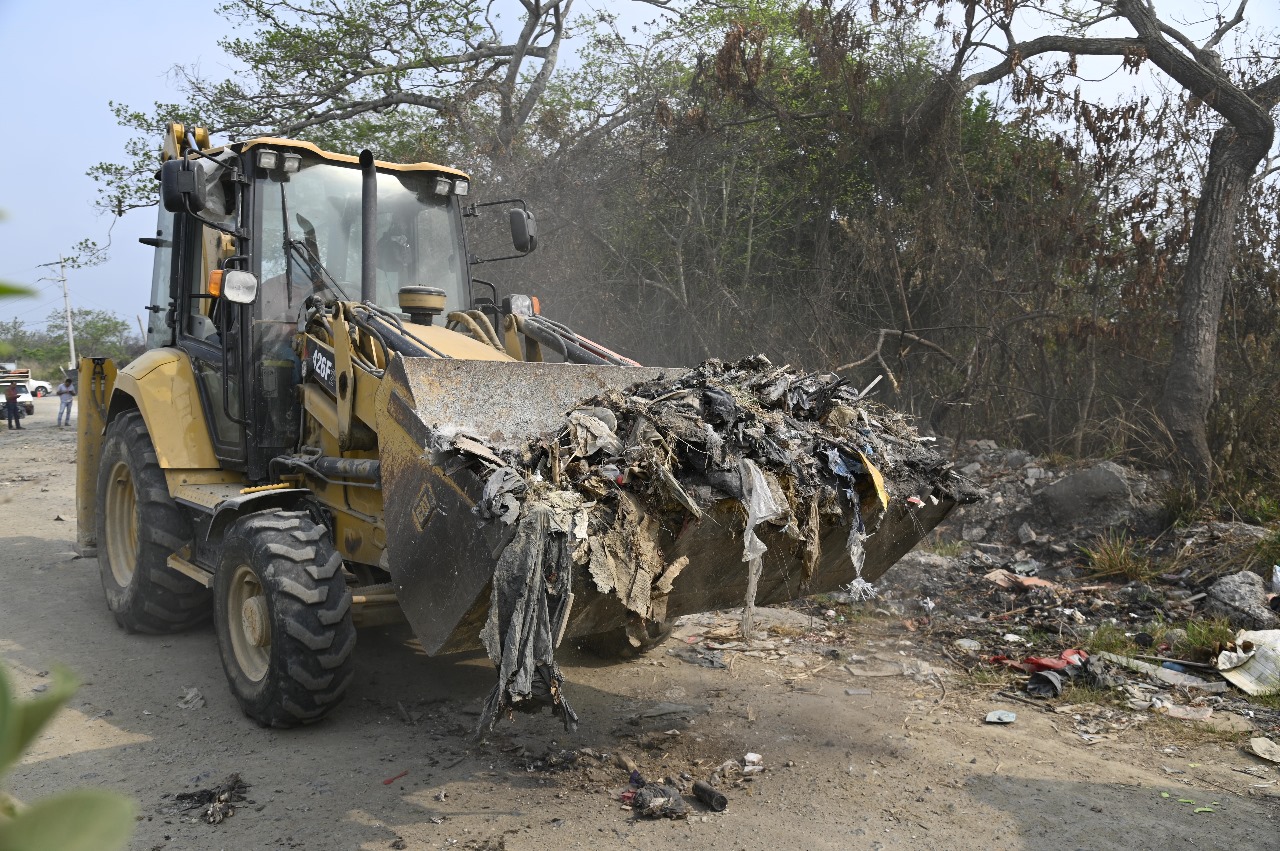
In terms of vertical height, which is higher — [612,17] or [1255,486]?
[612,17]

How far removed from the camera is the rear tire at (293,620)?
4.35m

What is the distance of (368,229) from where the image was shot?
5.72 metres

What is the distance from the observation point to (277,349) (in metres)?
5.57

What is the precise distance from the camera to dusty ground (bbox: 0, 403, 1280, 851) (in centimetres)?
369

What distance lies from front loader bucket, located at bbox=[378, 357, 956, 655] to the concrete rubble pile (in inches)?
3.0

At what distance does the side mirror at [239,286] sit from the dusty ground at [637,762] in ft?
6.75

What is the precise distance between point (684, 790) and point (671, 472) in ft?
4.36

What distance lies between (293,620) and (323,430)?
126cm

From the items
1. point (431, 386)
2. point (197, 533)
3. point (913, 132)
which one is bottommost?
point (197, 533)

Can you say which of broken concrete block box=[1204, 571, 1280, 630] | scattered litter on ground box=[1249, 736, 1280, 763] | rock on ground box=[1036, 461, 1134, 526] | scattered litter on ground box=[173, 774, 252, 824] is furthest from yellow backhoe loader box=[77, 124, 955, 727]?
rock on ground box=[1036, 461, 1134, 526]

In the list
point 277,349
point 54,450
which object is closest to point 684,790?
point 277,349

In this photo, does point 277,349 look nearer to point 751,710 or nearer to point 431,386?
point 431,386

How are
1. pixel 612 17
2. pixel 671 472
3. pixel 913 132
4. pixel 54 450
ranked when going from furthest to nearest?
pixel 54 450, pixel 612 17, pixel 913 132, pixel 671 472

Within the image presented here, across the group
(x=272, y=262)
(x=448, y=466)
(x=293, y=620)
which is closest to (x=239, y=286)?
(x=272, y=262)
